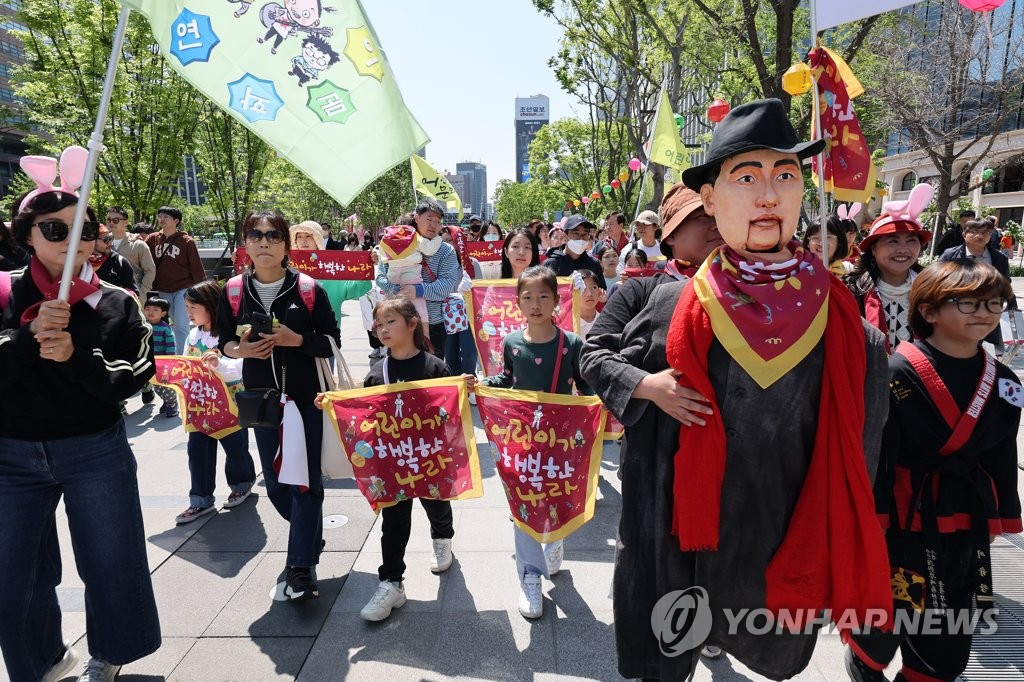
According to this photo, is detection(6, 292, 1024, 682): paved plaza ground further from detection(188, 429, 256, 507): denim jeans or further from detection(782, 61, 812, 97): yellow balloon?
detection(782, 61, 812, 97): yellow balloon

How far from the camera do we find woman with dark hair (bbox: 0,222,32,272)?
16.1 ft

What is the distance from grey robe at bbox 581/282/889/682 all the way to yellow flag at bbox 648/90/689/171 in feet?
22.1

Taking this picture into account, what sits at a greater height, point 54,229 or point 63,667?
point 54,229

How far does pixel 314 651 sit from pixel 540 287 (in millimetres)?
2024

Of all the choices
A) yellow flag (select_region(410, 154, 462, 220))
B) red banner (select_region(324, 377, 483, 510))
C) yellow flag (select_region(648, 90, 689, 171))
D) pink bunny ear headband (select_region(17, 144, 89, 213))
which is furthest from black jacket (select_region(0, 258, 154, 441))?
yellow flag (select_region(410, 154, 462, 220))

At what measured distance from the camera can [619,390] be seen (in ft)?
5.91

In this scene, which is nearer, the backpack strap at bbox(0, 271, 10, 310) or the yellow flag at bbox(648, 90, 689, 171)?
the backpack strap at bbox(0, 271, 10, 310)

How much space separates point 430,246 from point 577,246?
56.0 inches

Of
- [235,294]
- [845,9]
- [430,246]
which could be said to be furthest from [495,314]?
[845,9]

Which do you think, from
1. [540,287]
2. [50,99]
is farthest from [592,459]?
[50,99]

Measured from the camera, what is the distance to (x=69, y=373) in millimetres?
2100

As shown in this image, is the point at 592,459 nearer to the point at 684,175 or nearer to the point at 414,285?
the point at 684,175

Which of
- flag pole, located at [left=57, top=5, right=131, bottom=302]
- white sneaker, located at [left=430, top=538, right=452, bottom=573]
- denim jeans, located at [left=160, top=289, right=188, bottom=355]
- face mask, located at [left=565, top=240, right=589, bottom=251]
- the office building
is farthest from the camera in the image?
the office building

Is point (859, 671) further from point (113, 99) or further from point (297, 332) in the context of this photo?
point (113, 99)
